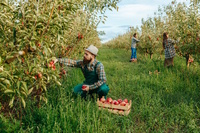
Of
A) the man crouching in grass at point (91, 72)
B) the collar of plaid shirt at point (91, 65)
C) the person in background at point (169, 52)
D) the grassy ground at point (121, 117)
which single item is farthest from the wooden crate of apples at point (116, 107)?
the person in background at point (169, 52)

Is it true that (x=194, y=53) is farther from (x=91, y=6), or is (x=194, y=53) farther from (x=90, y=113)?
(x=90, y=113)

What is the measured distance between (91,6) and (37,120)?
124 inches

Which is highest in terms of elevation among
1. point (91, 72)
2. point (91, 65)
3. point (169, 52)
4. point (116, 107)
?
point (91, 65)

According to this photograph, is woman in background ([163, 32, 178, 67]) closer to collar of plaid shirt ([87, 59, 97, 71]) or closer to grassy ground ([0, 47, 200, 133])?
grassy ground ([0, 47, 200, 133])

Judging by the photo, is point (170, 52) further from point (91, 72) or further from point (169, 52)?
point (91, 72)

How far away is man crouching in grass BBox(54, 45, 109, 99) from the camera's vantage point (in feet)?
13.4

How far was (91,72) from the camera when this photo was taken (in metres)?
4.31

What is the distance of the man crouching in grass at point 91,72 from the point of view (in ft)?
13.4

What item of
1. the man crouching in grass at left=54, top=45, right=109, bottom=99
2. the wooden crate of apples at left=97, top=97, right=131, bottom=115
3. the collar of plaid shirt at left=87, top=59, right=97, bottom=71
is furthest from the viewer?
the collar of plaid shirt at left=87, top=59, right=97, bottom=71

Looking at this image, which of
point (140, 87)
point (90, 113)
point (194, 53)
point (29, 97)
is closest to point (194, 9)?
point (194, 53)

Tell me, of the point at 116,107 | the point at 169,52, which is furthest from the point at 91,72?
the point at 169,52

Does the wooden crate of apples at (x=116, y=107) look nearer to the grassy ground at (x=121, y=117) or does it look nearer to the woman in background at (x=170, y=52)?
the grassy ground at (x=121, y=117)

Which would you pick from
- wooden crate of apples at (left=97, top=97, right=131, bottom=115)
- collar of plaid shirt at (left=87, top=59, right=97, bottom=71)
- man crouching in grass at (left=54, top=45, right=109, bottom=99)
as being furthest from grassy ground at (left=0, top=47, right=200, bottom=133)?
collar of plaid shirt at (left=87, top=59, right=97, bottom=71)

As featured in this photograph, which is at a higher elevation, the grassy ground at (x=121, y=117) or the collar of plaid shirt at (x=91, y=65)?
the collar of plaid shirt at (x=91, y=65)
